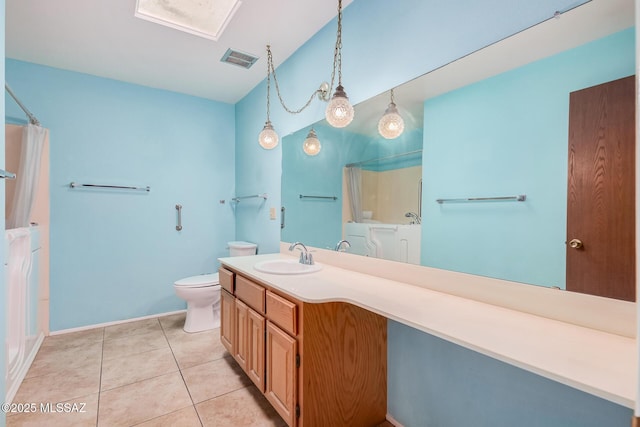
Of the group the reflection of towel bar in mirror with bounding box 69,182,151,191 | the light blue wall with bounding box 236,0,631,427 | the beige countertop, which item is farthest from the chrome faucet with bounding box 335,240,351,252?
the reflection of towel bar in mirror with bounding box 69,182,151,191

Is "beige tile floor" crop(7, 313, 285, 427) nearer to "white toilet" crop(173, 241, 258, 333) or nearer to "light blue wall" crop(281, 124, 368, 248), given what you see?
"white toilet" crop(173, 241, 258, 333)

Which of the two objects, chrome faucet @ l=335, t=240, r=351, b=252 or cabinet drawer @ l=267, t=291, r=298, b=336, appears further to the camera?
chrome faucet @ l=335, t=240, r=351, b=252

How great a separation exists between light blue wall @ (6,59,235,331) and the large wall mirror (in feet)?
7.04

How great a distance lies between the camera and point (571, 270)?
99cm

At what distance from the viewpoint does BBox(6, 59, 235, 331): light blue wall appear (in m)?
2.67

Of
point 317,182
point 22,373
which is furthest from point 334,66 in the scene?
point 22,373

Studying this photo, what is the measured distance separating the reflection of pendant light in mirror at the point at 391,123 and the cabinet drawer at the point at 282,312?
1063 mm

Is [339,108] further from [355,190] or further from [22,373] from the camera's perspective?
[22,373]

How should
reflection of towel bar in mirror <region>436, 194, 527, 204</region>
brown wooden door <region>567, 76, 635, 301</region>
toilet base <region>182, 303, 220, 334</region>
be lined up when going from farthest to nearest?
toilet base <region>182, 303, 220, 334</region> < reflection of towel bar in mirror <region>436, 194, 527, 204</region> < brown wooden door <region>567, 76, 635, 301</region>

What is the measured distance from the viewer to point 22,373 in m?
1.94

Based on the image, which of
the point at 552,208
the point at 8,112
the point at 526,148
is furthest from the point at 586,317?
the point at 8,112

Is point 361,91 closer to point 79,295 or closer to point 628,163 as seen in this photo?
point 628,163

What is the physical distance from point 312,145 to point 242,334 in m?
1.43

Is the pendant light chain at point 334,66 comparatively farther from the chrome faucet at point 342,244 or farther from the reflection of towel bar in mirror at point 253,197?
the chrome faucet at point 342,244
